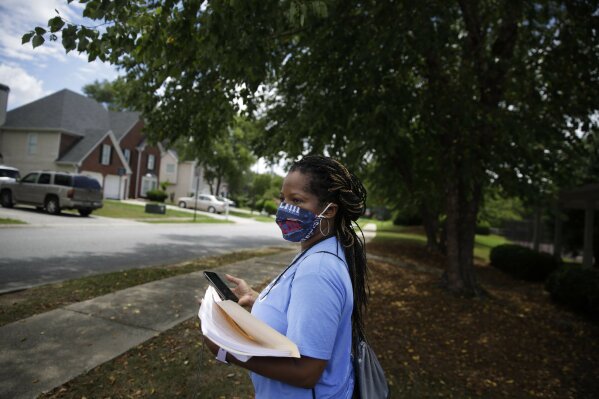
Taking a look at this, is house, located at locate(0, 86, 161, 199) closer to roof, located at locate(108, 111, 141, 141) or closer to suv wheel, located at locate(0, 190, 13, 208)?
roof, located at locate(108, 111, 141, 141)

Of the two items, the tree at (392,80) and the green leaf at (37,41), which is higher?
the tree at (392,80)

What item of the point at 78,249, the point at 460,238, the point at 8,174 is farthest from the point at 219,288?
the point at 8,174

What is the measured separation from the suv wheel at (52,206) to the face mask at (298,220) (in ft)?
65.6

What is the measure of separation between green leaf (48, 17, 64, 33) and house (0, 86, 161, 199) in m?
29.2

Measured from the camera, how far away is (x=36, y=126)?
31.5 metres

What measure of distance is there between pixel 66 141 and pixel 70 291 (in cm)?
3138

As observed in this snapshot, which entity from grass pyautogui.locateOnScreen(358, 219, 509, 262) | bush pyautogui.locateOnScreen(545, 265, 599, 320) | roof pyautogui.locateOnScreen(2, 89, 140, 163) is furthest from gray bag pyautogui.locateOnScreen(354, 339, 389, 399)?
roof pyautogui.locateOnScreen(2, 89, 140, 163)

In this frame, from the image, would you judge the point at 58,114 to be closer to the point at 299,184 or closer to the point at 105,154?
the point at 105,154

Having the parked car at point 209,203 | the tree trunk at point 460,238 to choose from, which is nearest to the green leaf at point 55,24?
the tree trunk at point 460,238

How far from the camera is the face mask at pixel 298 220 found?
5.84 feet

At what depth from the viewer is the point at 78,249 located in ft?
34.2

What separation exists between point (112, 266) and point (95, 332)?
4666 millimetres

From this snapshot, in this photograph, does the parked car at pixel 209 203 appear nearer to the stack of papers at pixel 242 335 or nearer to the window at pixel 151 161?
the window at pixel 151 161

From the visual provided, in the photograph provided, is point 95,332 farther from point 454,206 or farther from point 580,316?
point 580,316
